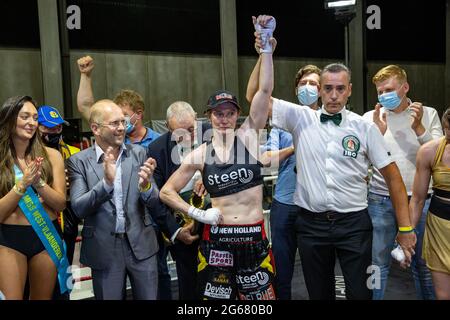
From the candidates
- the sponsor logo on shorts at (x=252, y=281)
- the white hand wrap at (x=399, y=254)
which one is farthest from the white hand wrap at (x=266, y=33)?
the white hand wrap at (x=399, y=254)

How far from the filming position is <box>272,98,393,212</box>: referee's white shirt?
257cm

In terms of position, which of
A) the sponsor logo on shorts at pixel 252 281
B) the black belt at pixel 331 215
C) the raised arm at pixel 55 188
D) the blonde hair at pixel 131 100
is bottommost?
the sponsor logo on shorts at pixel 252 281

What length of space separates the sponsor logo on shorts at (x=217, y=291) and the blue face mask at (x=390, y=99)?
1.59 m

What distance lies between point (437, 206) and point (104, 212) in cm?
196

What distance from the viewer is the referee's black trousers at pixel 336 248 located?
2547mm

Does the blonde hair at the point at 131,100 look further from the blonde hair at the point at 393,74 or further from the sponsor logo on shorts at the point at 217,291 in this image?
the blonde hair at the point at 393,74

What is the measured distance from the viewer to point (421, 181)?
2.72m

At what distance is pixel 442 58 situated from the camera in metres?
16.0

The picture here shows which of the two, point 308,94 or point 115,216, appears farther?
point 308,94

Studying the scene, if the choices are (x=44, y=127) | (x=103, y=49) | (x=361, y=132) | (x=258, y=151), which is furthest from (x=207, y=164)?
(x=103, y=49)

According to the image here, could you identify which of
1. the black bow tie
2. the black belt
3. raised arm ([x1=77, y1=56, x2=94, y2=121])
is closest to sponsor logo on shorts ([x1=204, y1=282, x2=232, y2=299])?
the black belt

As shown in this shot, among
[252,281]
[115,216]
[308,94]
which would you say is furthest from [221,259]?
[308,94]

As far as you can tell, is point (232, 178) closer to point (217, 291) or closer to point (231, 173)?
point (231, 173)

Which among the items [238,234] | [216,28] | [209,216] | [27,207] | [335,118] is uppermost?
[216,28]
